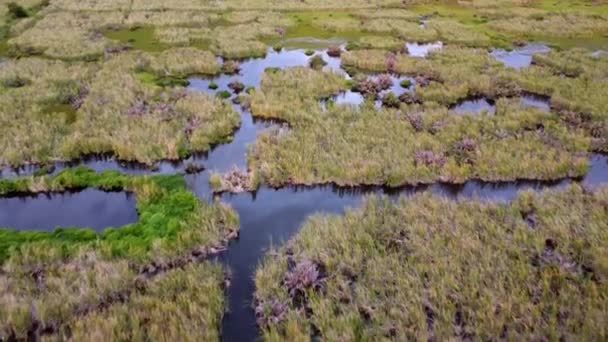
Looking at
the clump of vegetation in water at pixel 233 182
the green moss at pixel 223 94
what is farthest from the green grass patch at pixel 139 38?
the clump of vegetation in water at pixel 233 182

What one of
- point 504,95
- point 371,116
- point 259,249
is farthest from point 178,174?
point 504,95

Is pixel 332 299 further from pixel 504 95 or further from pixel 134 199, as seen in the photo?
pixel 504 95

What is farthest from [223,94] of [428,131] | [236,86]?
[428,131]

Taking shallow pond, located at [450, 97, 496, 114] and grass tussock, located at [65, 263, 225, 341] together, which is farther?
A: shallow pond, located at [450, 97, 496, 114]

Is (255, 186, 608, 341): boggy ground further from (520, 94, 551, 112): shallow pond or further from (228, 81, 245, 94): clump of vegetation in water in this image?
(228, 81, 245, 94): clump of vegetation in water

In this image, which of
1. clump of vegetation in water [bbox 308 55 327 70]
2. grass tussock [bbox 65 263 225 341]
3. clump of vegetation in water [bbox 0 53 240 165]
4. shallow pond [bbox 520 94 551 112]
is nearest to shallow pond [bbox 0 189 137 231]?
clump of vegetation in water [bbox 0 53 240 165]

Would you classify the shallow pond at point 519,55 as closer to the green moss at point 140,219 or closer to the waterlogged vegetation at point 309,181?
the waterlogged vegetation at point 309,181
